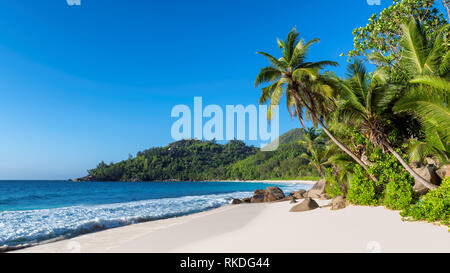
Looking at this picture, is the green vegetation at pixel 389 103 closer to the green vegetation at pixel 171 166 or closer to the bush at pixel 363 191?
the bush at pixel 363 191

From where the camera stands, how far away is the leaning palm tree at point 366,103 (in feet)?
27.4

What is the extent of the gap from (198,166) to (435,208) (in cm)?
14575

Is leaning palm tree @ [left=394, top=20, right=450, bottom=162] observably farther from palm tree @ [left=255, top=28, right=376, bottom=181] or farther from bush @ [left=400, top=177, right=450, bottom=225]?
palm tree @ [left=255, top=28, right=376, bottom=181]

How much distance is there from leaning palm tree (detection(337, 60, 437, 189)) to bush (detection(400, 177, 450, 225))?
86.8 inches

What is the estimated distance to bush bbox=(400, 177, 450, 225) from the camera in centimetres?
591

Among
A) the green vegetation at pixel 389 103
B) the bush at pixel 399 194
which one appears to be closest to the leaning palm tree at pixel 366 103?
the green vegetation at pixel 389 103

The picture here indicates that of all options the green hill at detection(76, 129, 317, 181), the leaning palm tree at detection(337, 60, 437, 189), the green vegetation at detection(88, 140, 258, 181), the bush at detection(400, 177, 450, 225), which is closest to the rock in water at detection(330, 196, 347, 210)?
the leaning palm tree at detection(337, 60, 437, 189)

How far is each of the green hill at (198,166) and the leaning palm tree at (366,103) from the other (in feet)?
327

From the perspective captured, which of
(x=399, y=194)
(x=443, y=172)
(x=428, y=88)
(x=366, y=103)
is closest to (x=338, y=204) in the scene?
(x=399, y=194)

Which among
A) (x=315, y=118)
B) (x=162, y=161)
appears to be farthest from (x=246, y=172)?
(x=315, y=118)

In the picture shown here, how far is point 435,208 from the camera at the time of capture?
19.8 ft

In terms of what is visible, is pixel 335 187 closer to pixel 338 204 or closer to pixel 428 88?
pixel 338 204

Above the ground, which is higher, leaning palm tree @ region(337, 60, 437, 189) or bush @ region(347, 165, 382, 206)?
leaning palm tree @ region(337, 60, 437, 189)

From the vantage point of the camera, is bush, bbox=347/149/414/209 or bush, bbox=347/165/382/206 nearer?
bush, bbox=347/149/414/209
